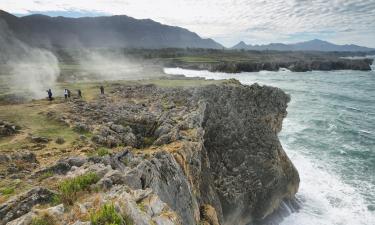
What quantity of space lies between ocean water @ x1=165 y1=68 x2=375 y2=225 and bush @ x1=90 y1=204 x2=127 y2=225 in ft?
58.9

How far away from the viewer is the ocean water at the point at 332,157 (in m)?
25.7

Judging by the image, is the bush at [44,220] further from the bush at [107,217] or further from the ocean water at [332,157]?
the ocean water at [332,157]

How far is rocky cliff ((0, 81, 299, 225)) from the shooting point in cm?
1057

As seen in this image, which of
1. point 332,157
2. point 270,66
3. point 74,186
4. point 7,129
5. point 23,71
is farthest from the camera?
point 270,66

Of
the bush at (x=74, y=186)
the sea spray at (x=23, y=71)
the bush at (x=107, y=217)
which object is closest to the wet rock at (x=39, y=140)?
the bush at (x=74, y=186)

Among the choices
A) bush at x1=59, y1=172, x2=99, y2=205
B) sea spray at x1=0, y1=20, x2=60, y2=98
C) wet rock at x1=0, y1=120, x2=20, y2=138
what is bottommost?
Answer: sea spray at x1=0, y1=20, x2=60, y2=98

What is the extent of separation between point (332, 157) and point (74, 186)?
31459mm

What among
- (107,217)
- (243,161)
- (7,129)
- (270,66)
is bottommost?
(270,66)

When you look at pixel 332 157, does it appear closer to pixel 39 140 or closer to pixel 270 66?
pixel 39 140

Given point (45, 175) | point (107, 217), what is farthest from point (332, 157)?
point (107, 217)

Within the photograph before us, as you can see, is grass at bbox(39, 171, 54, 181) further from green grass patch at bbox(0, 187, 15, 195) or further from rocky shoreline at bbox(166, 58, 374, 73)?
rocky shoreline at bbox(166, 58, 374, 73)

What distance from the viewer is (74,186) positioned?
36.9ft

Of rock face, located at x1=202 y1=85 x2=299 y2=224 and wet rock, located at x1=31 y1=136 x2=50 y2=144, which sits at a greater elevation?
wet rock, located at x1=31 y1=136 x2=50 y2=144

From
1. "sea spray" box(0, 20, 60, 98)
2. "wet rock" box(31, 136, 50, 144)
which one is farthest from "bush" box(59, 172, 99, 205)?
"sea spray" box(0, 20, 60, 98)
